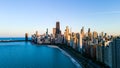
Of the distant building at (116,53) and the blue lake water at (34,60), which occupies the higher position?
the distant building at (116,53)

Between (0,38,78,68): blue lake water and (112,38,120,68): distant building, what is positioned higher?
(112,38,120,68): distant building

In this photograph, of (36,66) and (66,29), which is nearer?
(36,66)

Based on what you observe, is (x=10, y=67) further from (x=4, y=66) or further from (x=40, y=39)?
(x=40, y=39)

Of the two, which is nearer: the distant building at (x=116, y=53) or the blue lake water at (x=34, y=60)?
the distant building at (x=116, y=53)

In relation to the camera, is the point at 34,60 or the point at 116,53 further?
the point at 34,60

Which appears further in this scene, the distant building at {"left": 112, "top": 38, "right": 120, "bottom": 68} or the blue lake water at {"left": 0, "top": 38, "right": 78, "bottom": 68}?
the blue lake water at {"left": 0, "top": 38, "right": 78, "bottom": 68}

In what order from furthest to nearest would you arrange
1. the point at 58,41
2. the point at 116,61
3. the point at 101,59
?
the point at 58,41
the point at 101,59
the point at 116,61

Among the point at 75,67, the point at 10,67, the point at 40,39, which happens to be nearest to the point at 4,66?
the point at 10,67

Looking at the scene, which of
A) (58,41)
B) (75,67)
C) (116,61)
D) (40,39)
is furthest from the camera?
(40,39)

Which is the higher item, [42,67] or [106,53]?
[106,53]

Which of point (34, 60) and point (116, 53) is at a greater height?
point (116, 53)
